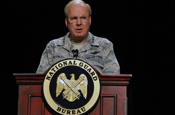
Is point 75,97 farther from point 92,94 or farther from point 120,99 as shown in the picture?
point 120,99

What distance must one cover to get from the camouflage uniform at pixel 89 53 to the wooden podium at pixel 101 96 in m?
0.40

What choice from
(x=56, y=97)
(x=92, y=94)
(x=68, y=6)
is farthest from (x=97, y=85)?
(x=68, y=6)

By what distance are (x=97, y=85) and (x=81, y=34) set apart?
2.28ft

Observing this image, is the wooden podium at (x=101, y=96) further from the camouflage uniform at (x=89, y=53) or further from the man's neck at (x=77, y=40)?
the man's neck at (x=77, y=40)

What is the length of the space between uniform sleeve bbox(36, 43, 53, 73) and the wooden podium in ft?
1.47

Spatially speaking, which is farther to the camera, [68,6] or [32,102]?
[68,6]

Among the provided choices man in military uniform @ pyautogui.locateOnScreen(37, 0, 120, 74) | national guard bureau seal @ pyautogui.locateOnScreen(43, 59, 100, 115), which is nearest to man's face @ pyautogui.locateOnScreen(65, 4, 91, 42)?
man in military uniform @ pyautogui.locateOnScreen(37, 0, 120, 74)

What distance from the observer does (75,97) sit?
3.12m

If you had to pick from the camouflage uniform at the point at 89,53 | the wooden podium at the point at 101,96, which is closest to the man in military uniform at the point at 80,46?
the camouflage uniform at the point at 89,53

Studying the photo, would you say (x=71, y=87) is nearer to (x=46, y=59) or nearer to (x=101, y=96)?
(x=101, y=96)

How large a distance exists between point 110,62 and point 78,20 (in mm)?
488

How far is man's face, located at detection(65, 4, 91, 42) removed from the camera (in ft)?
11.8

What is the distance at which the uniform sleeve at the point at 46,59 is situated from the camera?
3.65 meters

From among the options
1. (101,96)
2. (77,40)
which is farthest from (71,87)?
(77,40)
